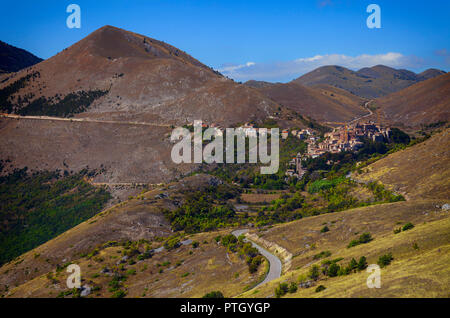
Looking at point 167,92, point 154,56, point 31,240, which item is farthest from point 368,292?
point 154,56

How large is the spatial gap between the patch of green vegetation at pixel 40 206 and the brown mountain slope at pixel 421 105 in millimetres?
109823

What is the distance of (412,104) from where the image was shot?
506 ft

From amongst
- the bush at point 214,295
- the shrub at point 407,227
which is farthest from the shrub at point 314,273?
the shrub at point 407,227

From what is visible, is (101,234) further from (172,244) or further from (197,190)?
(197,190)

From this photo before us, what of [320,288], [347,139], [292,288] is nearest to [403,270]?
[320,288]

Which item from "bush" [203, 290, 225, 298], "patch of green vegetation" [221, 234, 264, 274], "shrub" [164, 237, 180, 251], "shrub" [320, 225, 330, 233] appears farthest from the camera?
"shrub" [164, 237, 180, 251]

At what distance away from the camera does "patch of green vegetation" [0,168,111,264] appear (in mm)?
76000

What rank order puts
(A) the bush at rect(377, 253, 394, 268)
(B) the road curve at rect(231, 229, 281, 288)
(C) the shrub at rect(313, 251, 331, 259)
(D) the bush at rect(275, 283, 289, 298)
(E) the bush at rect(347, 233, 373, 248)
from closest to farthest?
(D) the bush at rect(275, 283, 289, 298)
(A) the bush at rect(377, 253, 394, 268)
(C) the shrub at rect(313, 251, 331, 259)
(B) the road curve at rect(231, 229, 281, 288)
(E) the bush at rect(347, 233, 373, 248)

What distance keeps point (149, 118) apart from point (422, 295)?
367 ft

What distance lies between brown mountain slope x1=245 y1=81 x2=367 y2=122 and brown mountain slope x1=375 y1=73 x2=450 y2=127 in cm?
1370

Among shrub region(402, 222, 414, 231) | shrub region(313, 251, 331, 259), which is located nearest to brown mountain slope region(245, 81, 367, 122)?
shrub region(402, 222, 414, 231)

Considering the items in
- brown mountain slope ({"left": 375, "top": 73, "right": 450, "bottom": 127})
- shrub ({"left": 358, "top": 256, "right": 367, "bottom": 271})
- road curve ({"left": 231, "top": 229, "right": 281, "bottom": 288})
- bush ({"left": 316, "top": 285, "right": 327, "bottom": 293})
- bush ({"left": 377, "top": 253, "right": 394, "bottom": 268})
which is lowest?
road curve ({"left": 231, "top": 229, "right": 281, "bottom": 288})

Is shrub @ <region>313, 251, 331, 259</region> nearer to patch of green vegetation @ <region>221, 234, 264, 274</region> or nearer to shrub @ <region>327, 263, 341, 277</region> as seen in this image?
shrub @ <region>327, 263, 341, 277</region>

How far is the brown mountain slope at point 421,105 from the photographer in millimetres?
133625
